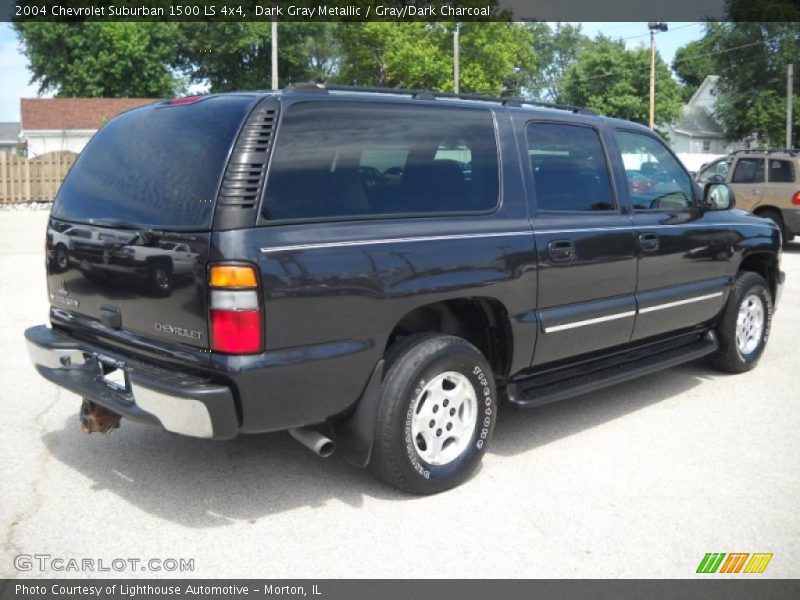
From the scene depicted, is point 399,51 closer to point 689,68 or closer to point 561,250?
point 689,68

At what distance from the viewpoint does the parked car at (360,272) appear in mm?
3602

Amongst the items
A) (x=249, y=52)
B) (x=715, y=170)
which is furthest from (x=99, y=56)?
(x=715, y=170)

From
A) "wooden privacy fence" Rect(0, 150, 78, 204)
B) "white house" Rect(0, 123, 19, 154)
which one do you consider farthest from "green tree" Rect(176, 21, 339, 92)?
"wooden privacy fence" Rect(0, 150, 78, 204)

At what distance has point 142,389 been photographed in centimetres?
373

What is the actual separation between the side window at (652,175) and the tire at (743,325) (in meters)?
0.96

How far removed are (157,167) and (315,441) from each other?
4.84 ft

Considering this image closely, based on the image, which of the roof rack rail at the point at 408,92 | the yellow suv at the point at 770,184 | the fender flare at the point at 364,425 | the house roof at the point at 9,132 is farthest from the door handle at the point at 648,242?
the house roof at the point at 9,132

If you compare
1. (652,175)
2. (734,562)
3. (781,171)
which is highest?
(781,171)

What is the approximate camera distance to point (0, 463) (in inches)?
184

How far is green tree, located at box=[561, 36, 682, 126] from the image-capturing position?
5491 cm

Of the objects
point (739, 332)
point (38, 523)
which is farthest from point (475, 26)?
point (38, 523)

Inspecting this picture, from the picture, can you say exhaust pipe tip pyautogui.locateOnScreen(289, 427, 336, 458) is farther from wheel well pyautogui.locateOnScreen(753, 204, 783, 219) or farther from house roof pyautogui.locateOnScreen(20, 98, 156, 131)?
house roof pyautogui.locateOnScreen(20, 98, 156, 131)

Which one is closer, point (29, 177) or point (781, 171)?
point (781, 171)
